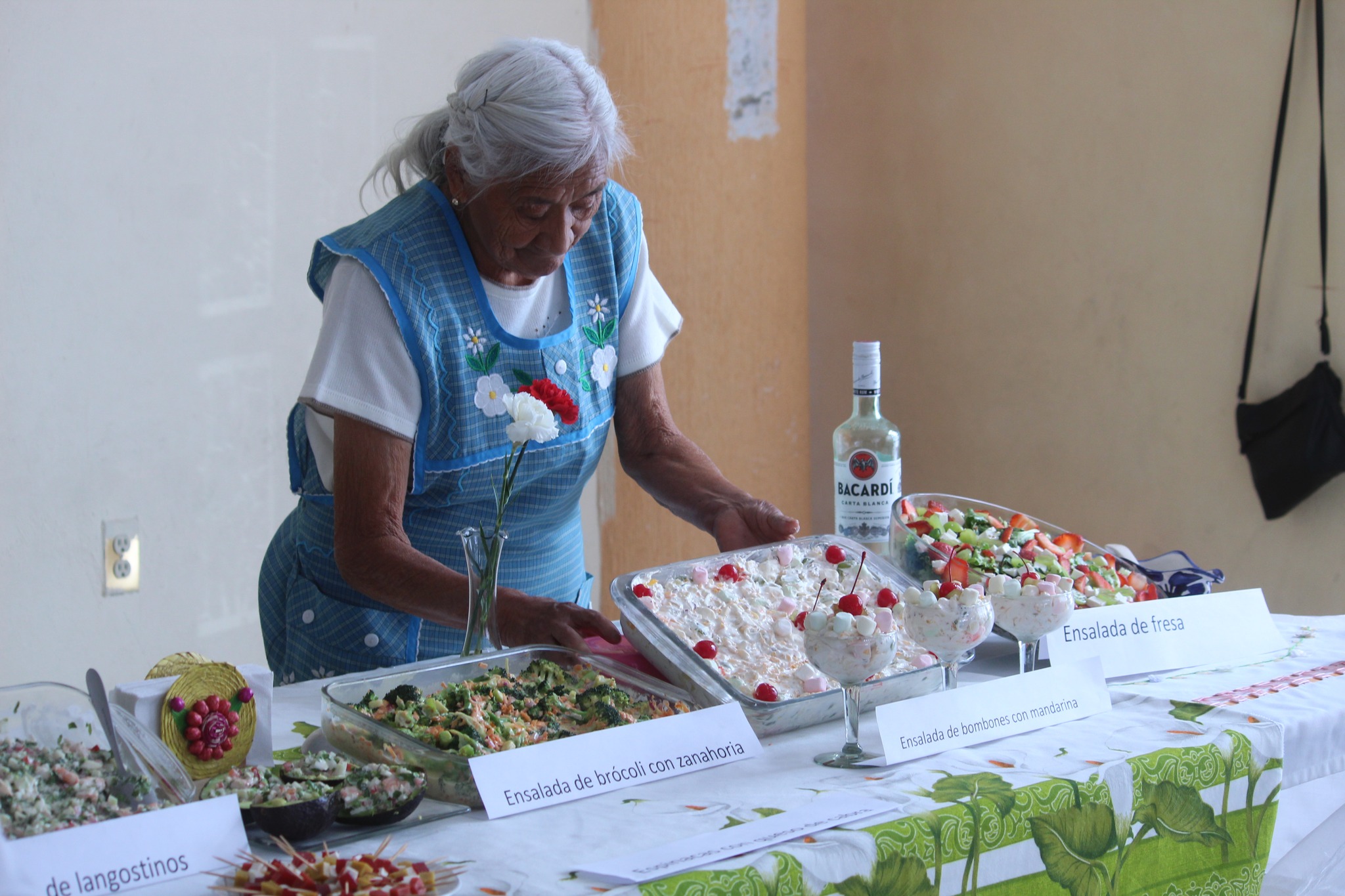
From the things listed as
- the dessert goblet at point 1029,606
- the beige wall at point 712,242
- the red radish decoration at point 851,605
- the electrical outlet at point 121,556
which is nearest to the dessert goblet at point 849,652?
the red radish decoration at point 851,605

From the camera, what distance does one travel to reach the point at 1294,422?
9.12 feet

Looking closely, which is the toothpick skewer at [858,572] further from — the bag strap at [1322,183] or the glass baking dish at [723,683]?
the bag strap at [1322,183]

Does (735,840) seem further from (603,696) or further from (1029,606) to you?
(1029,606)

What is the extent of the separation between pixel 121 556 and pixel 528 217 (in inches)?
59.5

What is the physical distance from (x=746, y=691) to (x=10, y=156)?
78.6 inches

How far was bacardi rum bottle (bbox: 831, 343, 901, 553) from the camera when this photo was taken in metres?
1.75

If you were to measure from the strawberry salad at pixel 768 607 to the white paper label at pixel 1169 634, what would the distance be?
8.1 inches

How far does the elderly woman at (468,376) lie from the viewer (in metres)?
1.60

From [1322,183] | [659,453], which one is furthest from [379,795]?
[1322,183]

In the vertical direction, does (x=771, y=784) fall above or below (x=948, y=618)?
below

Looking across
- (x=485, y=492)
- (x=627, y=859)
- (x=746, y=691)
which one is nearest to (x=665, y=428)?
(x=485, y=492)

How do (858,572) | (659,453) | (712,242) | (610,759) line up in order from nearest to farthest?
(610,759)
(858,572)
(659,453)
(712,242)

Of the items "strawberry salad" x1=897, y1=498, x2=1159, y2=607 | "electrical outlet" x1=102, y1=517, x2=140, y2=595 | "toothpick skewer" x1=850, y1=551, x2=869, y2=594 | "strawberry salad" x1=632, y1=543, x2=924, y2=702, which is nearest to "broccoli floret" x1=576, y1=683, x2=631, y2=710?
"strawberry salad" x1=632, y1=543, x2=924, y2=702

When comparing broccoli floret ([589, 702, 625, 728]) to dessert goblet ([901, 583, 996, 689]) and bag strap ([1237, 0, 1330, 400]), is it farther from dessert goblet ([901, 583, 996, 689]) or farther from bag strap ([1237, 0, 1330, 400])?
bag strap ([1237, 0, 1330, 400])
